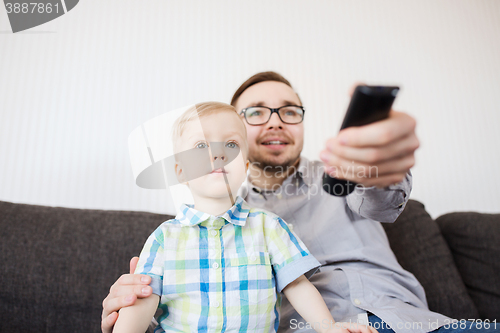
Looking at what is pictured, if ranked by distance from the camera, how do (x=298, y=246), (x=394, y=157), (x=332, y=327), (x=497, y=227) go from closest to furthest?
(x=394, y=157), (x=332, y=327), (x=298, y=246), (x=497, y=227)

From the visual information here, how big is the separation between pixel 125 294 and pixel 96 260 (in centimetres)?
54

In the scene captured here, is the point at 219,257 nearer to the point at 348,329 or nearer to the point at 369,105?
the point at 348,329

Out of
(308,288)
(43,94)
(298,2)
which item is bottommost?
(308,288)

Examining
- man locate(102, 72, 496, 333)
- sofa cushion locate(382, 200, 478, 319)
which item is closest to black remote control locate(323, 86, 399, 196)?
man locate(102, 72, 496, 333)

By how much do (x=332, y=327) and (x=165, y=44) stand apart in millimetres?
1586

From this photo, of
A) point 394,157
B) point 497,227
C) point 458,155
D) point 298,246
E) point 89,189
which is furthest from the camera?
point 458,155

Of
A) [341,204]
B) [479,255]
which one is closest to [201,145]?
[341,204]

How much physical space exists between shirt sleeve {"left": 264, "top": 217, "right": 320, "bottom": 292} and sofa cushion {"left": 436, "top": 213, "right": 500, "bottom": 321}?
37.7 inches

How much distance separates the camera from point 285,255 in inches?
26.8

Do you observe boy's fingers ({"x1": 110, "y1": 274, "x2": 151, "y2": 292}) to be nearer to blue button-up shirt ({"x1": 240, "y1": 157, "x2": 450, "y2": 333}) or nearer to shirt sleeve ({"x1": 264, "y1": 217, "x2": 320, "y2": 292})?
shirt sleeve ({"x1": 264, "y1": 217, "x2": 320, "y2": 292})

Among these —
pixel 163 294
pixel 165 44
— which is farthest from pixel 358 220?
pixel 165 44

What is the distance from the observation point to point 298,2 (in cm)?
192

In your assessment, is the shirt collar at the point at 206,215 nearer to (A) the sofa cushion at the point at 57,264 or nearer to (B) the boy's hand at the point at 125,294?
(B) the boy's hand at the point at 125,294

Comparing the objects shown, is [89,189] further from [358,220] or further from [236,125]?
[358,220]
